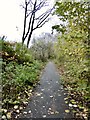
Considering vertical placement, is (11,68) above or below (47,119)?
above

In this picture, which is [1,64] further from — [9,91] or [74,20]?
[74,20]

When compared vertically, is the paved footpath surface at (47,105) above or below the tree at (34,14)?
below

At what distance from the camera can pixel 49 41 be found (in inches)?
1208

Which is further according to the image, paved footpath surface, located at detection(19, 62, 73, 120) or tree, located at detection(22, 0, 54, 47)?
tree, located at detection(22, 0, 54, 47)

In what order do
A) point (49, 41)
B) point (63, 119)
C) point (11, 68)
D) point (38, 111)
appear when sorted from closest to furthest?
1. point (63, 119)
2. point (38, 111)
3. point (11, 68)
4. point (49, 41)

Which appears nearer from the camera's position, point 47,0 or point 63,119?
point 63,119

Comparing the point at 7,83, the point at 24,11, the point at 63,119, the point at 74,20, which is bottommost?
the point at 63,119

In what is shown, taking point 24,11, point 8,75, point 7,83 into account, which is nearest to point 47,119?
point 7,83

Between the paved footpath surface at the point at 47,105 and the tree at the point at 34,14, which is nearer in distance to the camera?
the paved footpath surface at the point at 47,105

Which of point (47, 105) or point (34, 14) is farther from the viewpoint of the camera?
point (34, 14)

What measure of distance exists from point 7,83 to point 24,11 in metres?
14.2

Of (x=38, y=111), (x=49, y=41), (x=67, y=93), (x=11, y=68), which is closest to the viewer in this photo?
(x=38, y=111)

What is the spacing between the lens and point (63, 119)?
4.86 meters

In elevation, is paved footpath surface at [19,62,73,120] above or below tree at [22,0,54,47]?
below
